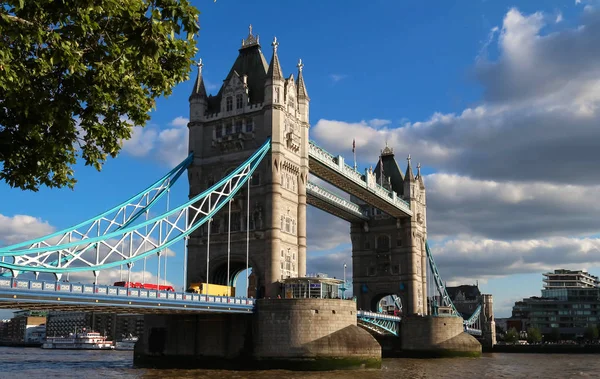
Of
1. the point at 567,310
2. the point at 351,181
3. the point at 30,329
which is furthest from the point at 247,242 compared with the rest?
the point at 30,329

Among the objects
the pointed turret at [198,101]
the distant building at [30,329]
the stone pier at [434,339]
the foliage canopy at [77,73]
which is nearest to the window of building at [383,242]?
the stone pier at [434,339]

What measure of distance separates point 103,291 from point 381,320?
42258mm

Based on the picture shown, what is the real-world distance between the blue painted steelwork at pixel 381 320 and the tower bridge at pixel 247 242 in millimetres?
193

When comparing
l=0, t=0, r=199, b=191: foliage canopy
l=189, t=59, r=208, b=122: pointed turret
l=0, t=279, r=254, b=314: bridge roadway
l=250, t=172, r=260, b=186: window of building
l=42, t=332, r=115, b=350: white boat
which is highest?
l=189, t=59, r=208, b=122: pointed turret

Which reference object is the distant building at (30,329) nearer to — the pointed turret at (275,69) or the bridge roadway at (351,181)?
the bridge roadway at (351,181)

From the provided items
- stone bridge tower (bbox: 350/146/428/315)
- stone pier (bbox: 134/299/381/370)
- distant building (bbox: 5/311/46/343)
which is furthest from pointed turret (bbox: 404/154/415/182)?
distant building (bbox: 5/311/46/343)

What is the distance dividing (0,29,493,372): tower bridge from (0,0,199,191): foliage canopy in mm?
15712

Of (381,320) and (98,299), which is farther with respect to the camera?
(381,320)

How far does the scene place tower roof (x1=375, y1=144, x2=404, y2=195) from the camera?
9181cm

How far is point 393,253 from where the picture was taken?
292ft

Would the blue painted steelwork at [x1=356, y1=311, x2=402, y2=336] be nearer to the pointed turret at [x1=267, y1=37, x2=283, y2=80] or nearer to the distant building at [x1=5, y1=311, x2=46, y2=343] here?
the pointed turret at [x1=267, y1=37, x2=283, y2=80]

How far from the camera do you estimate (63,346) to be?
132 meters

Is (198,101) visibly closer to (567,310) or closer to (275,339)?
(275,339)

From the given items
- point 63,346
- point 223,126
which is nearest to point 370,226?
point 223,126
